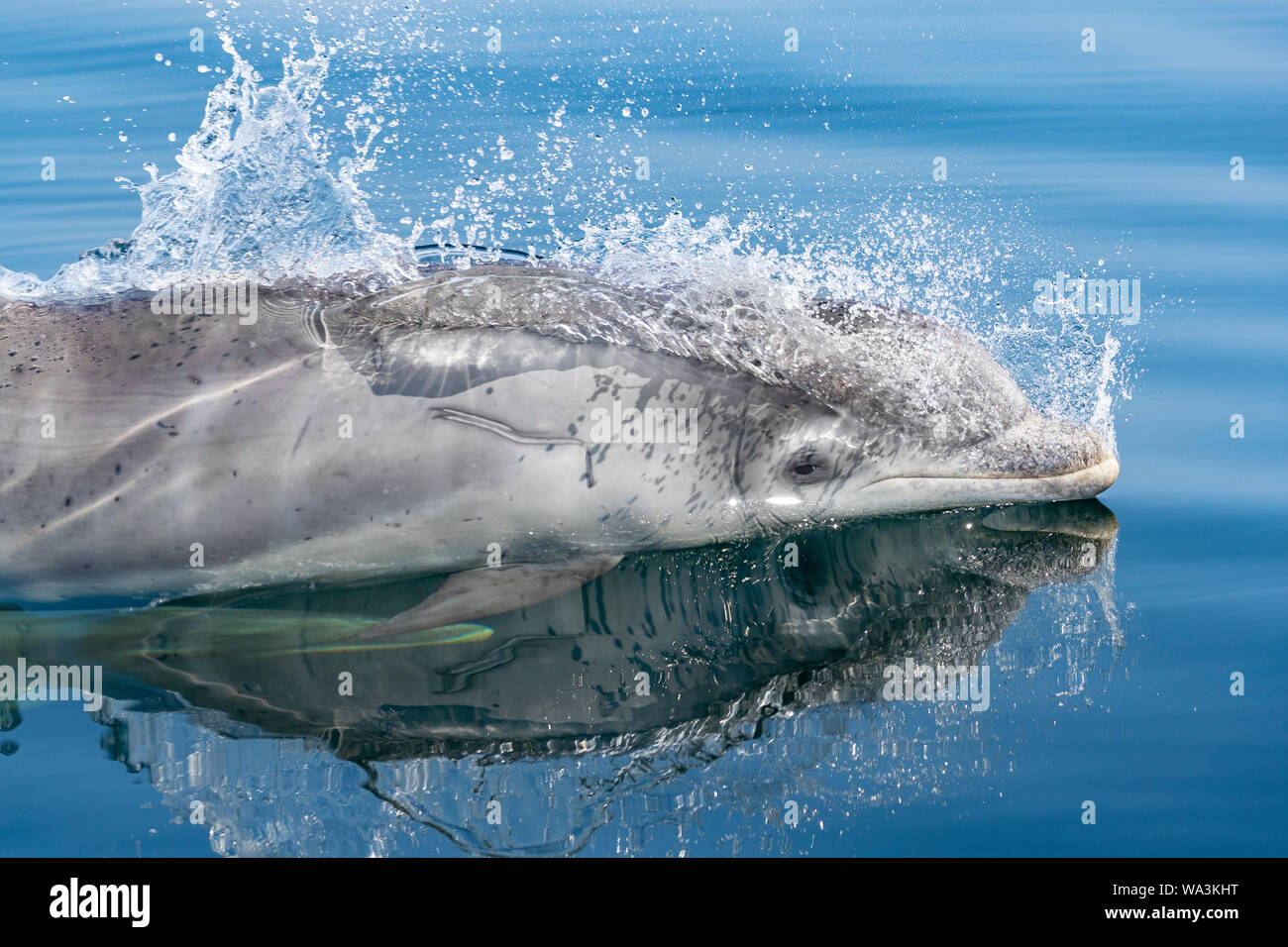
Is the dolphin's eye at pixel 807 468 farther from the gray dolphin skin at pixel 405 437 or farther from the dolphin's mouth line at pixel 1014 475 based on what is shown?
the dolphin's mouth line at pixel 1014 475

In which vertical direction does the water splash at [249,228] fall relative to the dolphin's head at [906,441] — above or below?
above

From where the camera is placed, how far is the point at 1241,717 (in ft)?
18.2

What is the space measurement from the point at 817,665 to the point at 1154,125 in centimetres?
1010

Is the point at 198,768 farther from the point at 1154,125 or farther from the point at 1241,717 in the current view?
the point at 1154,125

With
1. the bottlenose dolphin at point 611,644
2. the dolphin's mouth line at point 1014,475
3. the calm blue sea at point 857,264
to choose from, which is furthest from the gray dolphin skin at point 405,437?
the calm blue sea at point 857,264

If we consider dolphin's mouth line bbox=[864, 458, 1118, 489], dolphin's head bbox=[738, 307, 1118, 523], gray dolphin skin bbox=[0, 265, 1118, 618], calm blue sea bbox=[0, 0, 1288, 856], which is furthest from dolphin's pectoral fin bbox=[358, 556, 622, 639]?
dolphin's mouth line bbox=[864, 458, 1118, 489]

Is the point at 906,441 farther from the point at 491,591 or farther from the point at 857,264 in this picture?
the point at 857,264

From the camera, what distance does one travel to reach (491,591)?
247 inches

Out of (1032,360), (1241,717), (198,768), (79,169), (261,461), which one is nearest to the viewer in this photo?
(198,768)

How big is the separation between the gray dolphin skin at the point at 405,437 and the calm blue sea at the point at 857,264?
433mm

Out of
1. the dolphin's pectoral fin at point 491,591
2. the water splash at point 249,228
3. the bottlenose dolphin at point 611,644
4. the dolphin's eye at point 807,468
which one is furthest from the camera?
the water splash at point 249,228

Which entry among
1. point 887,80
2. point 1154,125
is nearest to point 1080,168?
point 1154,125

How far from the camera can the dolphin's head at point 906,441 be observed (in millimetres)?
6883

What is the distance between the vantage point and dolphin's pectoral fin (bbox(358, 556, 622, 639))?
19.8ft
